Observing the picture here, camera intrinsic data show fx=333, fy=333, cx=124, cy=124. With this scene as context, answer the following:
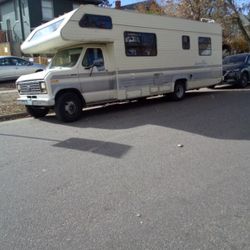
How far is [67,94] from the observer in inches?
358

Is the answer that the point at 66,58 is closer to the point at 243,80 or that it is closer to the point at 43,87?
the point at 43,87

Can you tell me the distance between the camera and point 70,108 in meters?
9.13

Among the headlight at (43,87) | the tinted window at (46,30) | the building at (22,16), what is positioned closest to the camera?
the headlight at (43,87)

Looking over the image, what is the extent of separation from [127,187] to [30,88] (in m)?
5.88

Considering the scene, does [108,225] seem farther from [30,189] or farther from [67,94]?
[67,94]

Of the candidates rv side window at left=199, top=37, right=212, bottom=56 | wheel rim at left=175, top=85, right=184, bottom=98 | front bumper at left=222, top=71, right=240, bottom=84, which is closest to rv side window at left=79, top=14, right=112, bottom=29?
wheel rim at left=175, top=85, right=184, bottom=98

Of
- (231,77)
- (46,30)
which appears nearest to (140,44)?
(46,30)

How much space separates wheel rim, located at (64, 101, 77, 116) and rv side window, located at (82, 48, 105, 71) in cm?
117

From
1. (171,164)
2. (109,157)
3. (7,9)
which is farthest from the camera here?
(7,9)

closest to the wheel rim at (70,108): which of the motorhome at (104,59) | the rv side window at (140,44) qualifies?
the motorhome at (104,59)

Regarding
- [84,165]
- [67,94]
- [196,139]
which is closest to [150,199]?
[84,165]

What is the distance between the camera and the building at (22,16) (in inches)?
987

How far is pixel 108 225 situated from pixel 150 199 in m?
0.75

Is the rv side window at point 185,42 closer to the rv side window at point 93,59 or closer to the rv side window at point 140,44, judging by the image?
the rv side window at point 140,44
